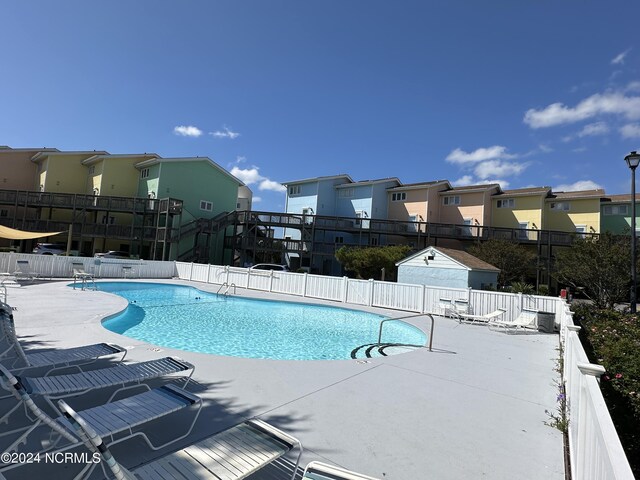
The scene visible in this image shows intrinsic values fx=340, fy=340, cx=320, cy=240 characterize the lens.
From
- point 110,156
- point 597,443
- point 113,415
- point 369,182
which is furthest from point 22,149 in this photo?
point 597,443

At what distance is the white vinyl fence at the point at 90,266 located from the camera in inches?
701

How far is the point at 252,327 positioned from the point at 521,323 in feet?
29.8

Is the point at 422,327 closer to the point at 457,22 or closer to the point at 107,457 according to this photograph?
the point at 107,457

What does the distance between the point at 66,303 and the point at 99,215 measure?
93.6ft

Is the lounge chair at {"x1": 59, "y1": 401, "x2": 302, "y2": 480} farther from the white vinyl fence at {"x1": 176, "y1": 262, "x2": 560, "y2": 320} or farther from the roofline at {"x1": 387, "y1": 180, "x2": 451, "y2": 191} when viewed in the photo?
the roofline at {"x1": 387, "y1": 180, "x2": 451, "y2": 191}

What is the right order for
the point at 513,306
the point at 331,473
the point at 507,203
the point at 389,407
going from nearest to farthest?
the point at 331,473, the point at 389,407, the point at 513,306, the point at 507,203

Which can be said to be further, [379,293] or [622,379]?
[379,293]

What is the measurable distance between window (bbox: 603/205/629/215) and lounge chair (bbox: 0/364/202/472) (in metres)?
41.9

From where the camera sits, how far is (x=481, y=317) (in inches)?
479

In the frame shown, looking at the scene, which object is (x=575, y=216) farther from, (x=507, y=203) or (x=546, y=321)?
(x=546, y=321)

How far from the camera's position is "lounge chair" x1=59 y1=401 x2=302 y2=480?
7.69 ft

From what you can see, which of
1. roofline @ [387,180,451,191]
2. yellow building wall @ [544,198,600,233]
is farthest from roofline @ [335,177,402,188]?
yellow building wall @ [544,198,600,233]

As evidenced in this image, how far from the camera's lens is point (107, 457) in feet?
6.98

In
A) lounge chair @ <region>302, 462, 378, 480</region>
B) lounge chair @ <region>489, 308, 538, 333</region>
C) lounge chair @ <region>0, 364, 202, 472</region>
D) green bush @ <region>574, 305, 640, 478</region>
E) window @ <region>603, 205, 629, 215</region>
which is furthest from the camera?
window @ <region>603, 205, 629, 215</region>
